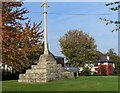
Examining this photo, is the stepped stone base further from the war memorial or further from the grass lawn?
the grass lawn

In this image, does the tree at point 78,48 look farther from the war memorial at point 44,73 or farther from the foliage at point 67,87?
the foliage at point 67,87

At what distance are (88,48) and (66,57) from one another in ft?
16.8

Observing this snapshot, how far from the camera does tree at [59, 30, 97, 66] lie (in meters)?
68.7

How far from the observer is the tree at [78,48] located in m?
68.7

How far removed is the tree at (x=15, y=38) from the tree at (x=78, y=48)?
36561mm

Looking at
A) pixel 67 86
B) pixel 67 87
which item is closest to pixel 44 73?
pixel 67 86

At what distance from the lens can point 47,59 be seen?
27.5 meters

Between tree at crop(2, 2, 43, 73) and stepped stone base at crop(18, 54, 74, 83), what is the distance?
112 inches

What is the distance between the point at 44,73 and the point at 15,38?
516cm

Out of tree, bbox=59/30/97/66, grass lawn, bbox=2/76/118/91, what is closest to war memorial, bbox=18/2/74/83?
grass lawn, bbox=2/76/118/91

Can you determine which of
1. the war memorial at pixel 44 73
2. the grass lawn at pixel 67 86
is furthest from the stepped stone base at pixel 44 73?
the grass lawn at pixel 67 86

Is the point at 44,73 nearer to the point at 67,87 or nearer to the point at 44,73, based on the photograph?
the point at 44,73

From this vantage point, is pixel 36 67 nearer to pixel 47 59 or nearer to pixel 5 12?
pixel 47 59

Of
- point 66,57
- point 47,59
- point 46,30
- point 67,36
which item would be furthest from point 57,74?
point 67,36
